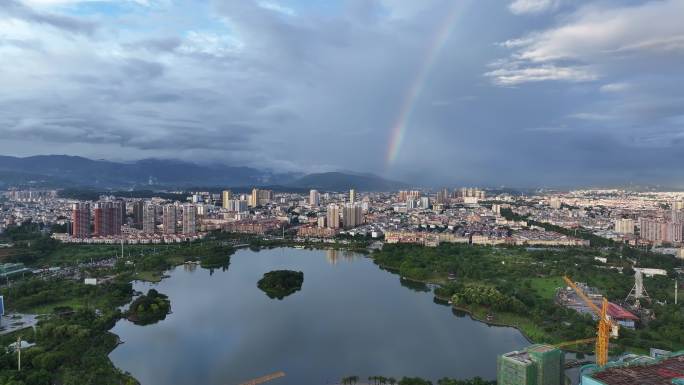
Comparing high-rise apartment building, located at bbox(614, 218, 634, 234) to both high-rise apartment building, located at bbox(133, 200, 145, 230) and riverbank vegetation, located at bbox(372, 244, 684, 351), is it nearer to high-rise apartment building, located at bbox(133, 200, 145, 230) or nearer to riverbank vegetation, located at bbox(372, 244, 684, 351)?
riverbank vegetation, located at bbox(372, 244, 684, 351)

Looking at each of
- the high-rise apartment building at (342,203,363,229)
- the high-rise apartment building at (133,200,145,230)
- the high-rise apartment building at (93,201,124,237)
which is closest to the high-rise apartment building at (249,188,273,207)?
the high-rise apartment building at (342,203,363,229)

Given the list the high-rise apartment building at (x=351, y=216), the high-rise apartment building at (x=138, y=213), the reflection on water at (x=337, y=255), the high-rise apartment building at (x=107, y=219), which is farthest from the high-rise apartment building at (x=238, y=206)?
the reflection on water at (x=337, y=255)

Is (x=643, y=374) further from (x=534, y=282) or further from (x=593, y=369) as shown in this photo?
(x=534, y=282)

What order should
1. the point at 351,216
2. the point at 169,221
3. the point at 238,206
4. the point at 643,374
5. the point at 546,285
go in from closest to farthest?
the point at 643,374 < the point at 546,285 < the point at 169,221 < the point at 351,216 < the point at 238,206

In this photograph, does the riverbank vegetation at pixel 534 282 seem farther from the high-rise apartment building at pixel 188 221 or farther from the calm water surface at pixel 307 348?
the high-rise apartment building at pixel 188 221

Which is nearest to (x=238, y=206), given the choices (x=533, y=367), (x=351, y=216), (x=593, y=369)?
(x=351, y=216)

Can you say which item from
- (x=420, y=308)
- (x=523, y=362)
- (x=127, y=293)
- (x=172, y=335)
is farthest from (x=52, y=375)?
(x=420, y=308)

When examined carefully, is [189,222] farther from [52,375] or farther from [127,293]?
[52,375]
